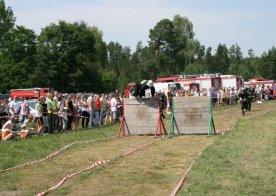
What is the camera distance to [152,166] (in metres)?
11.0

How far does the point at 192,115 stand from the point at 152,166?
7.09 meters

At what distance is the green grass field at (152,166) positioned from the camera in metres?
8.73

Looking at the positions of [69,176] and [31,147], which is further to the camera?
[31,147]

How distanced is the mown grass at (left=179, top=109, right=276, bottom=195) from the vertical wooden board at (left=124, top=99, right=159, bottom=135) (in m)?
3.51

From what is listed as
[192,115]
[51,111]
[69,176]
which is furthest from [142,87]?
[69,176]

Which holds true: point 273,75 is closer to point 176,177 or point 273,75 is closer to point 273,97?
point 273,97

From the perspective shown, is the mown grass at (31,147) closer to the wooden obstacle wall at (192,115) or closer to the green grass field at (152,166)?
the green grass field at (152,166)

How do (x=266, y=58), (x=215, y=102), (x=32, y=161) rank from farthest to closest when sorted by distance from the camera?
(x=266, y=58)
(x=215, y=102)
(x=32, y=161)

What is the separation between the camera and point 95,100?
2523 cm

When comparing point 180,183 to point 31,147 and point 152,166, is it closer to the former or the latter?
point 152,166

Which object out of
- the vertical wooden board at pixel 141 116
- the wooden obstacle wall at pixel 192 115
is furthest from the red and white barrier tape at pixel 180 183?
the vertical wooden board at pixel 141 116

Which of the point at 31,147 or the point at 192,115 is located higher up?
the point at 192,115

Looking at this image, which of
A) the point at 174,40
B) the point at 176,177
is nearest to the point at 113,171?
the point at 176,177

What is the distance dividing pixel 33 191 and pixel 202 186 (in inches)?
115
